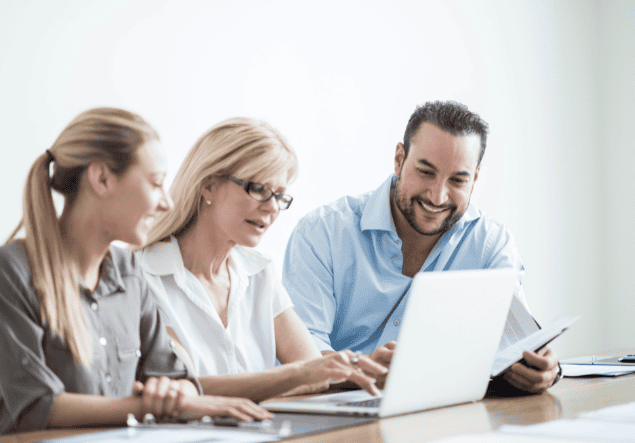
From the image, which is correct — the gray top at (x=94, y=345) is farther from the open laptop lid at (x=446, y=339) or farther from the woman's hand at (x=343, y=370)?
the open laptop lid at (x=446, y=339)

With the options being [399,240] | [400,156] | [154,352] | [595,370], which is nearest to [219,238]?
[154,352]

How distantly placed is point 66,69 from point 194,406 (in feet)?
5.56

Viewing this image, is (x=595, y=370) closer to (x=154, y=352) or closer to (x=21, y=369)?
(x=154, y=352)

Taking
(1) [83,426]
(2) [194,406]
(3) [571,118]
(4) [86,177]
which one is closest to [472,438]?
(2) [194,406]

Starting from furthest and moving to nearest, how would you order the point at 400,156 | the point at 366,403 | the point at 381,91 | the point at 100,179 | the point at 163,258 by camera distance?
the point at 381,91 < the point at 400,156 < the point at 163,258 < the point at 366,403 < the point at 100,179

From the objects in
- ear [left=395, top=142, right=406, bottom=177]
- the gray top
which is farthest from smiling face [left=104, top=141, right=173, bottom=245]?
ear [left=395, top=142, right=406, bottom=177]

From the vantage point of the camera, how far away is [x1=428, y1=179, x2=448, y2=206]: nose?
8.04 ft

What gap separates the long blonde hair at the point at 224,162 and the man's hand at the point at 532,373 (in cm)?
75

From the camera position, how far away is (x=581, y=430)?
1120 mm

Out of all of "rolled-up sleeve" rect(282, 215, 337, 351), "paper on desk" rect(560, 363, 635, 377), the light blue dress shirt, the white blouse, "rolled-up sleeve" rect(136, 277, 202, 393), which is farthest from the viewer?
the light blue dress shirt

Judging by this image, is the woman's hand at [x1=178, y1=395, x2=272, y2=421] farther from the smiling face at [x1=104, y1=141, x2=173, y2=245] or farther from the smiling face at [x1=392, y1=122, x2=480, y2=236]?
the smiling face at [x1=392, y1=122, x2=480, y2=236]

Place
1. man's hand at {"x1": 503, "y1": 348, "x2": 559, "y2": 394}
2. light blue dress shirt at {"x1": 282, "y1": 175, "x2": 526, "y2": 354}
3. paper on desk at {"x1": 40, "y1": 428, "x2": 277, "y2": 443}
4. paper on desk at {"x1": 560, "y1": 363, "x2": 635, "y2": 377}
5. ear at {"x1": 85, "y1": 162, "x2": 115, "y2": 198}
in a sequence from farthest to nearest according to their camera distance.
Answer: light blue dress shirt at {"x1": 282, "y1": 175, "x2": 526, "y2": 354} → paper on desk at {"x1": 560, "y1": 363, "x2": 635, "y2": 377} → man's hand at {"x1": 503, "y1": 348, "x2": 559, "y2": 394} → ear at {"x1": 85, "y1": 162, "x2": 115, "y2": 198} → paper on desk at {"x1": 40, "y1": 428, "x2": 277, "y2": 443}

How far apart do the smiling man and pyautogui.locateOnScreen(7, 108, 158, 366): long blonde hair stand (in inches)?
45.9

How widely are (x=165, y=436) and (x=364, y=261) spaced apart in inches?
59.9
